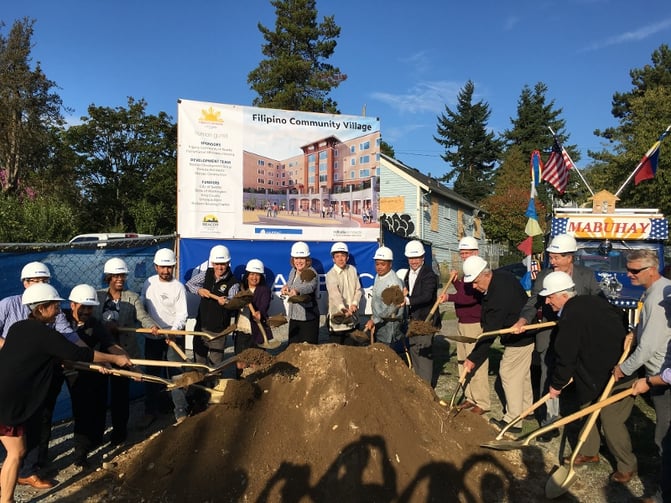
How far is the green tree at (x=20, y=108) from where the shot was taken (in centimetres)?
2322

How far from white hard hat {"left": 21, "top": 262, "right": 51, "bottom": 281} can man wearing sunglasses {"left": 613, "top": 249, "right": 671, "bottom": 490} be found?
5.38m

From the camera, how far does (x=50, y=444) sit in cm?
521

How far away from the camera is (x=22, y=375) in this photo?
3.58m

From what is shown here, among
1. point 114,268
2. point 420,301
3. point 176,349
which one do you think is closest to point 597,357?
point 420,301

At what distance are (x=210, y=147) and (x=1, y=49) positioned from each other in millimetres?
23865

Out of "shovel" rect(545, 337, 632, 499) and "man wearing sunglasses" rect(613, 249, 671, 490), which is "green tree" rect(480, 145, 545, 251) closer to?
"man wearing sunglasses" rect(613, 249, 671, 490)

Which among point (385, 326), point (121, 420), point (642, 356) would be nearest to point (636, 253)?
point (642, 356)

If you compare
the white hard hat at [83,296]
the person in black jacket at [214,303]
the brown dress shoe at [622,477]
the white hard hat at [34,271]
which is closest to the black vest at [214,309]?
the person in black jacket at [214,303]

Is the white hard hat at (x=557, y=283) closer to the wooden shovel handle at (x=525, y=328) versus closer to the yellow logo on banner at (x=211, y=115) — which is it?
the wooden shovel handle at (x=525, y=328)

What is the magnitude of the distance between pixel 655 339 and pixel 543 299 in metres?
1.61

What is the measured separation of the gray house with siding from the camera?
28.1 m

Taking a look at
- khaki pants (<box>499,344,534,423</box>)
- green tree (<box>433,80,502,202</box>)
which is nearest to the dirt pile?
khaki pants (<box>499,344,534,423</box>)

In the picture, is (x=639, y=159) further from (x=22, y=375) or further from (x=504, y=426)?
(x=22, y=375)

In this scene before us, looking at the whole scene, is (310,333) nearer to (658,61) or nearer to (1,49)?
(1,49)
